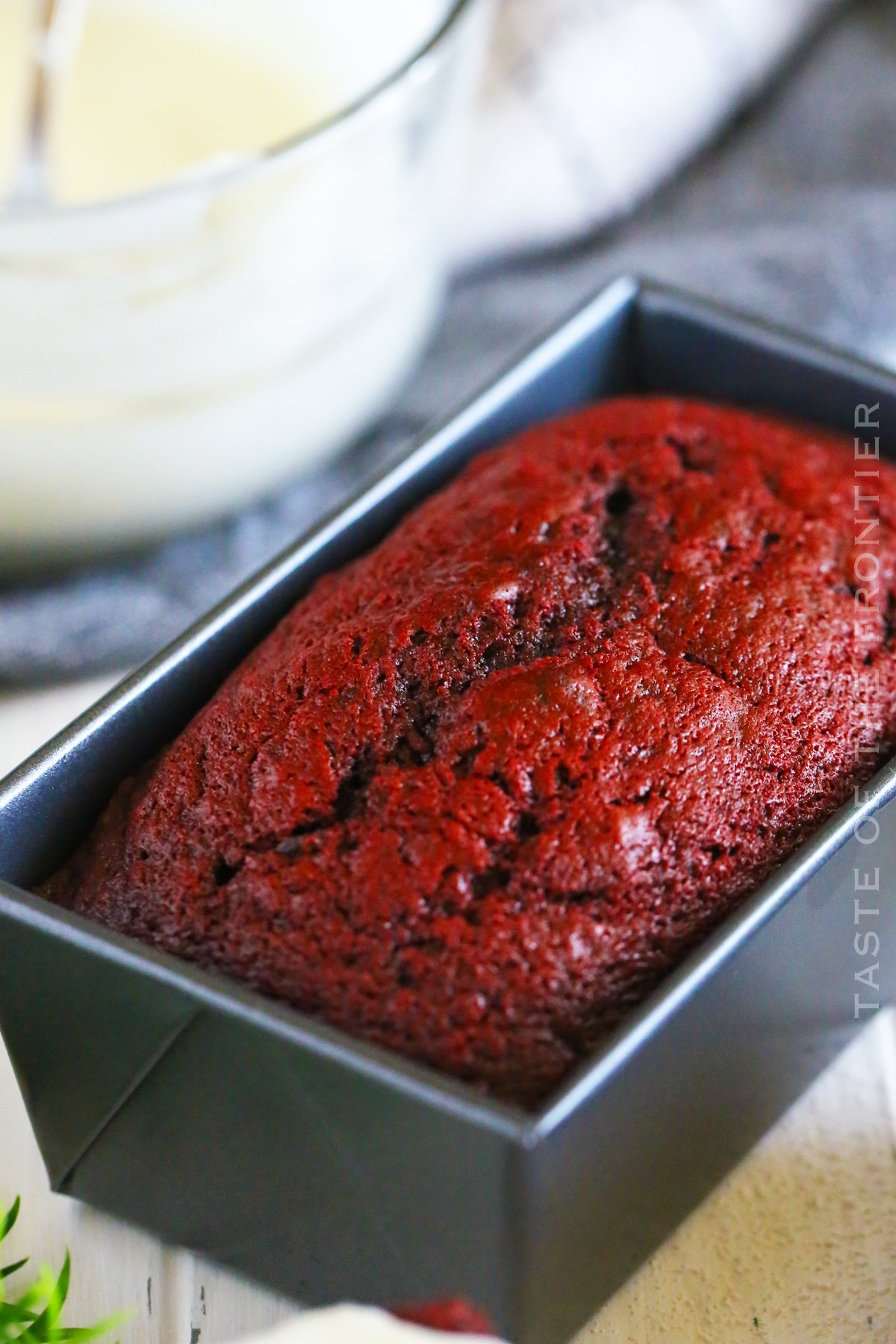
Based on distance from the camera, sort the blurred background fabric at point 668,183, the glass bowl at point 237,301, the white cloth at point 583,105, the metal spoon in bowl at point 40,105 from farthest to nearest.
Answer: the white cloth at point 583,105
the blurred background fabric at point 668,183
the metal spoon in bowl at point 40,105
the glass bowl at point 237,301

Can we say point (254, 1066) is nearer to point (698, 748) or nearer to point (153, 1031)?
point (153, 1031)

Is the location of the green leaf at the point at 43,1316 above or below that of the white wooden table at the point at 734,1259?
above

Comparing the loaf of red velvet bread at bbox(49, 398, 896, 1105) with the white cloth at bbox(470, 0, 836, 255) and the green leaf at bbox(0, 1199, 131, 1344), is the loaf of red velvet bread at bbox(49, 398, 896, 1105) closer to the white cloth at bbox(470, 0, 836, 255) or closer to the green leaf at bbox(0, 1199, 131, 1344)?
the green leaf at bbox(0, 1199, 131, 1344)

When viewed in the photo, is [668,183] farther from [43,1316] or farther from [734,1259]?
[43,1316]

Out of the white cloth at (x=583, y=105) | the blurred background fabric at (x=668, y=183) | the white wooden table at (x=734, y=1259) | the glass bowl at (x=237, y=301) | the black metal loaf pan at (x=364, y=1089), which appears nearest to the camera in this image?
the black metal loaf pan at (x=364, y=1089)

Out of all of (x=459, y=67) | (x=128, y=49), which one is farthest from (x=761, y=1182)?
(x=128, y=49)

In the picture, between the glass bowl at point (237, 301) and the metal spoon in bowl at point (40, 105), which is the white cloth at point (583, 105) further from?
the metal spoon in bowl at point (40, 105)

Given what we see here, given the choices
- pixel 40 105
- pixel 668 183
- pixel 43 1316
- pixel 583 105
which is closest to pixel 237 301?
pixel 40 105

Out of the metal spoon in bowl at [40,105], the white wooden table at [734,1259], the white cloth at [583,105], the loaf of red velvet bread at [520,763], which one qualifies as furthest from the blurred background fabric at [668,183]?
the white wooden table at [734,1259]

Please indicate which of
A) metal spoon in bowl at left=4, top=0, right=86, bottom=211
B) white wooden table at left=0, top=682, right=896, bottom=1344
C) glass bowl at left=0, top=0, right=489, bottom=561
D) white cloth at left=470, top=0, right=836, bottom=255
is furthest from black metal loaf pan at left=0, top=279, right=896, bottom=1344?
white cloth at left=470, top=0, right=836, bottom=255

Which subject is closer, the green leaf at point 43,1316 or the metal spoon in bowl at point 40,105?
the green leaf at point 43,1316
